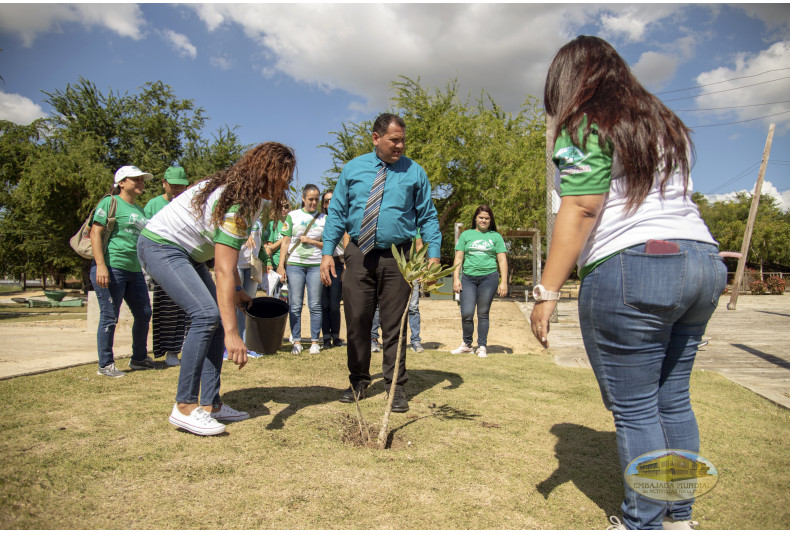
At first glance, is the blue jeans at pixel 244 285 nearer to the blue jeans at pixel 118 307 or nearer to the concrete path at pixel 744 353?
the blue jeans at pixel 118 307

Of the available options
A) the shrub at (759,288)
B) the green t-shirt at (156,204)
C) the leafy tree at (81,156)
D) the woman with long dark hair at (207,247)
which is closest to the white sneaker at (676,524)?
the woman with long dark hair at (207,247)

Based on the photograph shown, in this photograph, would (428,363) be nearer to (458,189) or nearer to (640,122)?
(640,122)

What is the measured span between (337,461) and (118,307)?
340 cm

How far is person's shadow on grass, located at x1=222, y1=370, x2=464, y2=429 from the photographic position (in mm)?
3791

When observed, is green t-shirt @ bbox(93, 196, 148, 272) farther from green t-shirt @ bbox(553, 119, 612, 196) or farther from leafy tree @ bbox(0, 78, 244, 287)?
leafy tree @ bbox(0, 78, 244, 287)

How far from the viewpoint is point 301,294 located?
6.90m

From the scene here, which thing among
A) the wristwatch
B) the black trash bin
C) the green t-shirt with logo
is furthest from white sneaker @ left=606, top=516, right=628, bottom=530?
the green t-shirt with logo

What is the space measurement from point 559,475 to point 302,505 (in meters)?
1.41

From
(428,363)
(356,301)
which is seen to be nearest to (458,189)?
(428,363)

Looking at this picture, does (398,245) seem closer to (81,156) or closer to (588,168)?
(588,168)

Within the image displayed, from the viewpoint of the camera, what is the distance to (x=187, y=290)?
10.7 feet

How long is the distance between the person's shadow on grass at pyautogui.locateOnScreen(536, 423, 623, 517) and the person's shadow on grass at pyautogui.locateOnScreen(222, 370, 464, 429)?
4.69 ft

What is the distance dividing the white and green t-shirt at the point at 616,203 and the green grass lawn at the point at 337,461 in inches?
50.8

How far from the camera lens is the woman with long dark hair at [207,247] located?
3111mm
